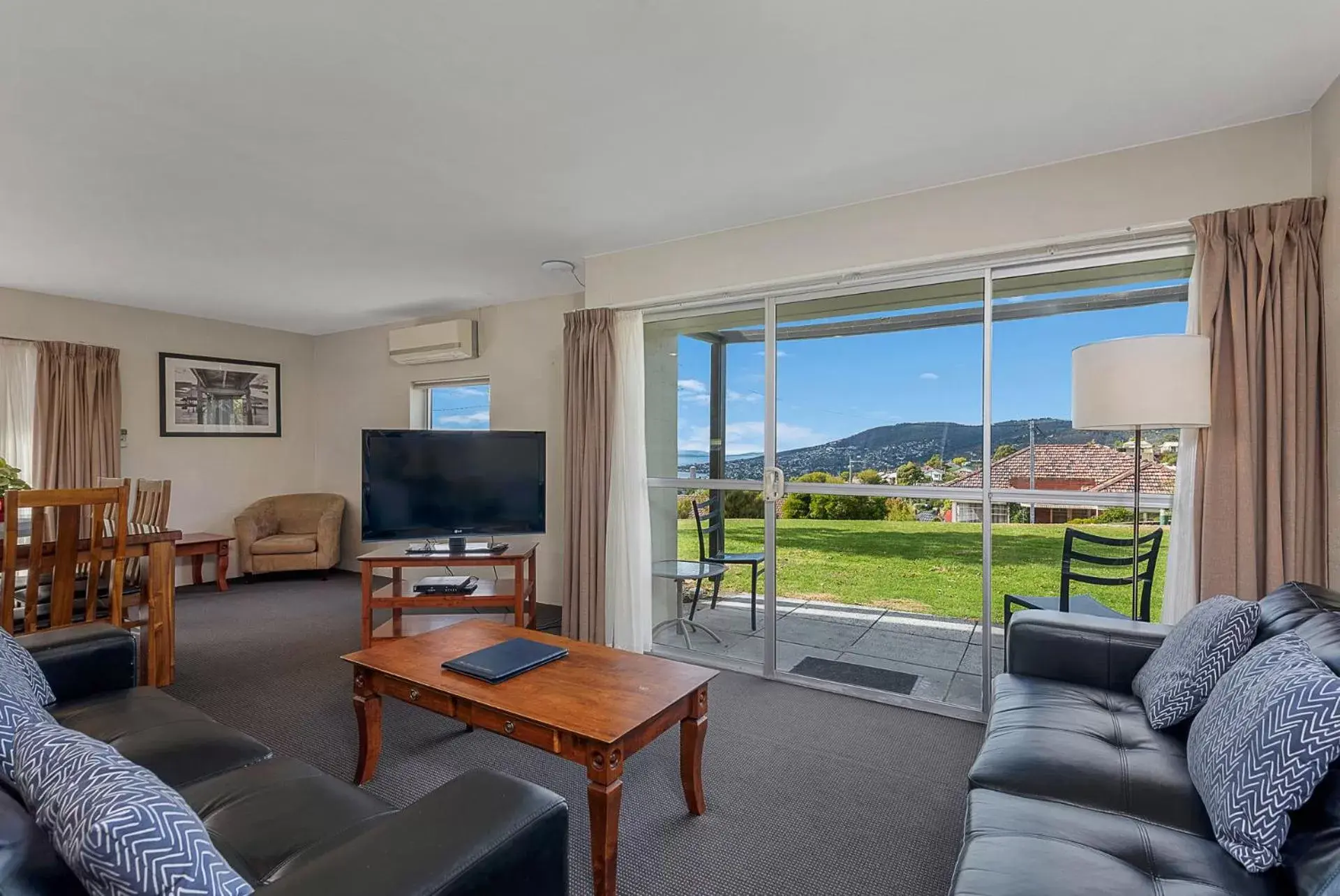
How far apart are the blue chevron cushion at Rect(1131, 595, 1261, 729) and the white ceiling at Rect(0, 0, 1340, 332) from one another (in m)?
1.63

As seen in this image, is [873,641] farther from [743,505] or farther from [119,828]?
[119,828]

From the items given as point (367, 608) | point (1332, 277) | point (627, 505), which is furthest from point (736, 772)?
point (1332, 277)

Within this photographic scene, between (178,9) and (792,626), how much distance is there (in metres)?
3.45

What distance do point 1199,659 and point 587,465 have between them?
295 cm

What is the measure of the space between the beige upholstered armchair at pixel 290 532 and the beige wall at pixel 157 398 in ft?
0.88

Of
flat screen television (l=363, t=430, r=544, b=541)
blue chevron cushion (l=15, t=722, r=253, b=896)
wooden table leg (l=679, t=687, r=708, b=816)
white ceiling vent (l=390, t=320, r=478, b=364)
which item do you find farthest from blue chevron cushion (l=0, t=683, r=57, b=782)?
white ceiling vent (l=390, t=320, r=478, b=364)

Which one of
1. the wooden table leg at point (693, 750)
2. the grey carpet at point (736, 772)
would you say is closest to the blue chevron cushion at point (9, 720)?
the grey carpet at point (736, 772)

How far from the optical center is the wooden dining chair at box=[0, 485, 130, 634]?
251cm

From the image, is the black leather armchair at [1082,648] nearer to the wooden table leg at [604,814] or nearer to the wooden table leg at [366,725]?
the wooden table leg at [604,814]

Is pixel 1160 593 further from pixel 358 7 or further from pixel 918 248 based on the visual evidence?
pixel 358 7

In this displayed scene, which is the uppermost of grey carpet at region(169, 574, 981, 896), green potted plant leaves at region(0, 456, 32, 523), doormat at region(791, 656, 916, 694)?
green potted plant leaves at region(0, 456, 32, 523)

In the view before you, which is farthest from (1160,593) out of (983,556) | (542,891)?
(542,891)

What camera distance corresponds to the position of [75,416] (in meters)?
4.73

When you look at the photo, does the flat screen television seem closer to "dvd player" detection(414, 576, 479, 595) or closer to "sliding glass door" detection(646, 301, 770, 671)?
"dvd player" detection(414, 576, 479, 595)
